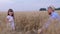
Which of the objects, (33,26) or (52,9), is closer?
(52,9)

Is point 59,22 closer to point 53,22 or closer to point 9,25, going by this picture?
point 53,22

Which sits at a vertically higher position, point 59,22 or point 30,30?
point 59,22

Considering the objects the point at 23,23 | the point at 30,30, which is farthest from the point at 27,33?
the point at 23,23

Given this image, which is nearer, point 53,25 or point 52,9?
point 53,25

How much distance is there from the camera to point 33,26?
31.6 feet

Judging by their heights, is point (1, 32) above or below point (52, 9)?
below

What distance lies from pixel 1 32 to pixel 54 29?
3.30 metres

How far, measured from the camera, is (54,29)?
6051mm

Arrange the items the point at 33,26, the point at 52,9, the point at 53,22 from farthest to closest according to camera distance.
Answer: the point at 33,26 < the point at 52,9 < the point at 53,22

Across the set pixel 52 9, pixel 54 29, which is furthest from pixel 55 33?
pixel 52 9

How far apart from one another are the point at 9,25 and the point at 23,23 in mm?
1030

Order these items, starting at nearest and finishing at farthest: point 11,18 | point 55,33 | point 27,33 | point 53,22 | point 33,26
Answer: point 55,33, point 53,22, point 27,33, point 33,26, point 11,18

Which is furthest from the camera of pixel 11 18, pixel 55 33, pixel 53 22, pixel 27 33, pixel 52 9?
pixel 11 18

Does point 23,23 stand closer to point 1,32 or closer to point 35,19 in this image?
point 35,19
